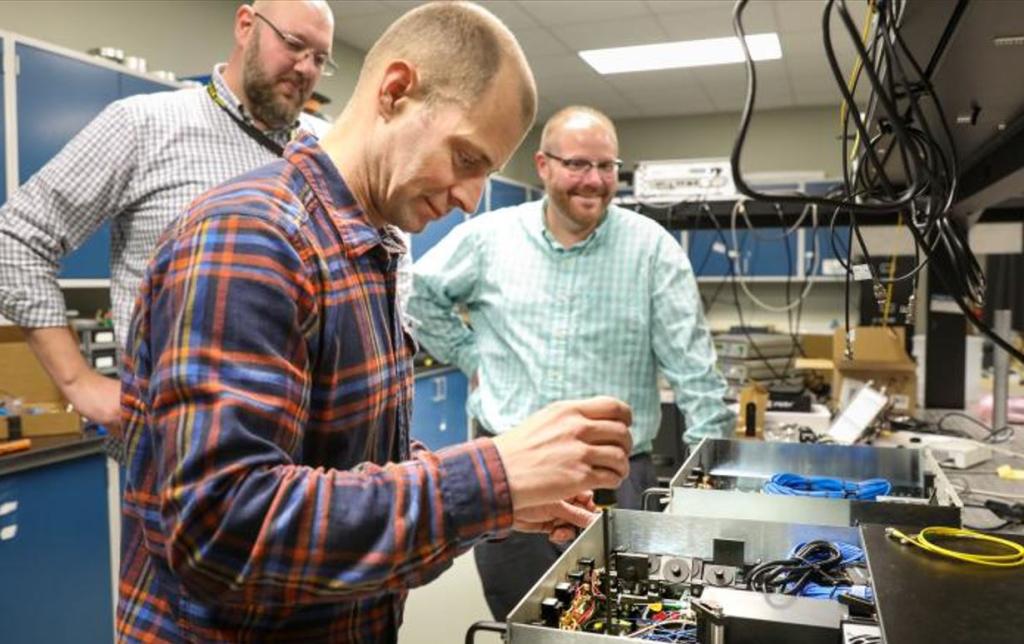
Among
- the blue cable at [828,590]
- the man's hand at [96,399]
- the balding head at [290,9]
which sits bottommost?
the blue cable at [828,590]

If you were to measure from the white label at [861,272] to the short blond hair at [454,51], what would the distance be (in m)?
0.65

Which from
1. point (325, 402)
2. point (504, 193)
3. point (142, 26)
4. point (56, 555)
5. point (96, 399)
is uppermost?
point (142, 26)

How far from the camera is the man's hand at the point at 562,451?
65 cm

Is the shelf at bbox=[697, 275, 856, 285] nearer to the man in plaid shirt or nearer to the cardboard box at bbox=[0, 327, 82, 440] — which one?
the cardboard box at bbox=[0, 327, 82, 440]

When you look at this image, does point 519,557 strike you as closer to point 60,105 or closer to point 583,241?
point 583,241

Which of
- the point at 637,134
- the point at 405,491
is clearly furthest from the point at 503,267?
the point at 637,134

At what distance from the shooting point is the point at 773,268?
18.1 feet

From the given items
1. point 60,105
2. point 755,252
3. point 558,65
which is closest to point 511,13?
point 558,65

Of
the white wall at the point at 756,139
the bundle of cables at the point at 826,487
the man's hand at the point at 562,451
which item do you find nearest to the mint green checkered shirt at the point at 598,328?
the bundle of cables at the point at 826,487

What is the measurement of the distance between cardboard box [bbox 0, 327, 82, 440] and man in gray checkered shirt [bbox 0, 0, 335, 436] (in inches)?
32.2

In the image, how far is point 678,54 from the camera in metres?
4.90

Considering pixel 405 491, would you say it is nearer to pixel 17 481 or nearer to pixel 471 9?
pixel 471 9

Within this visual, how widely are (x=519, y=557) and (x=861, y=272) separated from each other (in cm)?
108

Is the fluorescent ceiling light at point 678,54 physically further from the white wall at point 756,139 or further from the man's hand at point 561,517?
the man's hand at point 561,517
